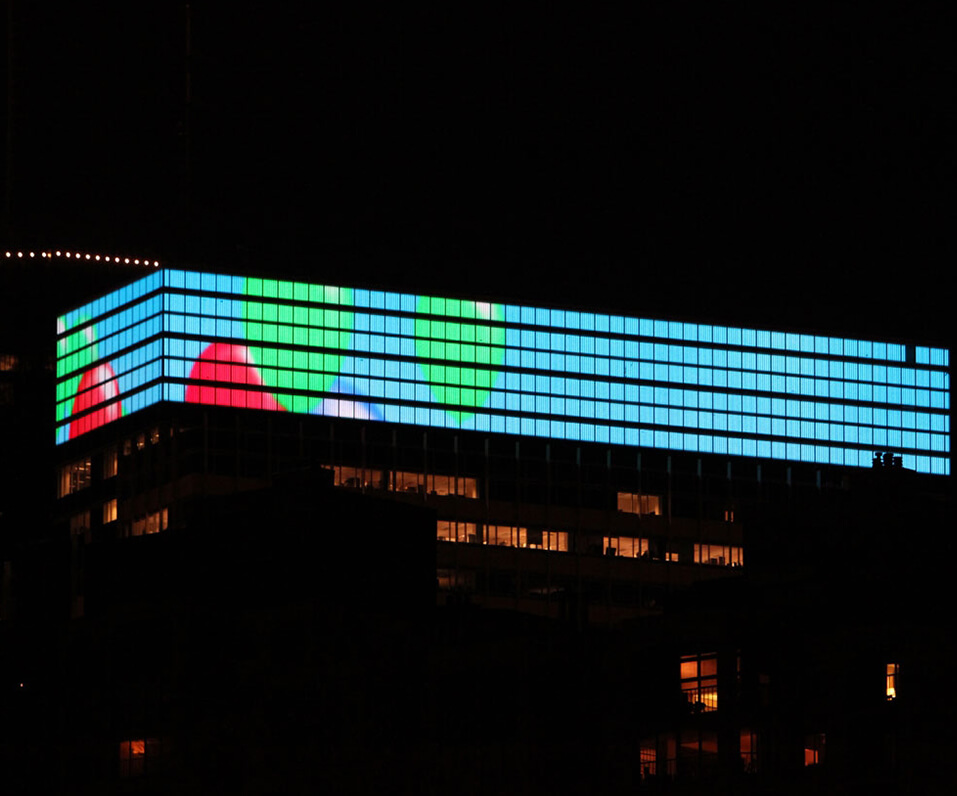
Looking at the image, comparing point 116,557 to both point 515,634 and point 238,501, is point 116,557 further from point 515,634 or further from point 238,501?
point 515,634

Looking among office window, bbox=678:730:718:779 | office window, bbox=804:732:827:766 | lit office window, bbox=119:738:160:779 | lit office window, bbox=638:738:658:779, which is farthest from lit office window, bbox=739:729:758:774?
lit office window, bbox=119:738:160:779

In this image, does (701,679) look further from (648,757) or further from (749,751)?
(648,757)

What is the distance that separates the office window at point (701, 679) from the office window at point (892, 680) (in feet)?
22.3

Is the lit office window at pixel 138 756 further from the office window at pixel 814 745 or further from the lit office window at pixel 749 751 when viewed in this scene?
the office window at pixel 814 745

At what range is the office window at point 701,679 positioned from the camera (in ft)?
311

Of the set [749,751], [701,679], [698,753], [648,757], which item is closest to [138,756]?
[648,757]

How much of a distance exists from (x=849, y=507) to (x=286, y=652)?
27798mm

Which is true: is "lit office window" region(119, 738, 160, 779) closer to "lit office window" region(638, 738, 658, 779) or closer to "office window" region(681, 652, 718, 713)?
"lit office window" region(638, 738, 658, 779)

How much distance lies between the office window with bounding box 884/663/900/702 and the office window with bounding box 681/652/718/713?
6.81m

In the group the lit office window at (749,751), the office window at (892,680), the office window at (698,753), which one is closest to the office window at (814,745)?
the lit office window at (749,751)

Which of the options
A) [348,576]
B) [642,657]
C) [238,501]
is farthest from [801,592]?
[238,501]

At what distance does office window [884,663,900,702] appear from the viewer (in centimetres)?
9150

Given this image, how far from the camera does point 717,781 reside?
9219 centimetres

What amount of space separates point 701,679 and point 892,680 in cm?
779
